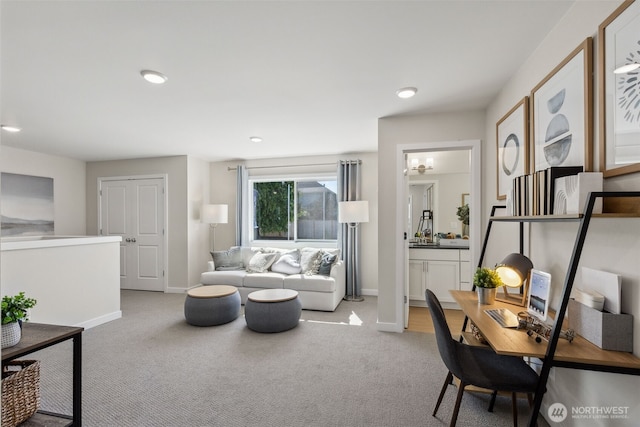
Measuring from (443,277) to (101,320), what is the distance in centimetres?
434

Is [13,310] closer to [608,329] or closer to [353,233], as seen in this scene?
[608,329]

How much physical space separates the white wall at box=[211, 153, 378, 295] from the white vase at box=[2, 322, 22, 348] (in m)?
4.26

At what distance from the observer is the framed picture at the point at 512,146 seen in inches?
93.2

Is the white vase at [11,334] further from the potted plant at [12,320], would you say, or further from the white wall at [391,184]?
the white wall at [391,184]

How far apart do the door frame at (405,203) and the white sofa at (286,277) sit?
1122 mm

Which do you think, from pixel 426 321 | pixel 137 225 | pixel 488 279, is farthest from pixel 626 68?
pixel 137 225

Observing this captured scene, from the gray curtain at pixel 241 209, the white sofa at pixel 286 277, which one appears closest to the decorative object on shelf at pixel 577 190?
the white sofa at pixel 286 277

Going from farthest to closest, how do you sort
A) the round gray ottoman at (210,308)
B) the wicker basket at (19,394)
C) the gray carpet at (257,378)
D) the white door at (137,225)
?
the white door at (137,225) → the round gray ottoman at (210,308) → the gray carpet at (257,378) → the wicker basket at (19,394)

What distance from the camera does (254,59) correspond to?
235cm

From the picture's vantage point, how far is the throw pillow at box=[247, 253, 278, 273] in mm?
5000

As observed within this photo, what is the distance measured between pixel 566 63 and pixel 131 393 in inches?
140

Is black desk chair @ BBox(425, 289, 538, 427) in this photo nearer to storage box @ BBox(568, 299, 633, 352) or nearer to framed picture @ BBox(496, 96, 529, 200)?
storage box @ BBox(568, 299, 633, 352)

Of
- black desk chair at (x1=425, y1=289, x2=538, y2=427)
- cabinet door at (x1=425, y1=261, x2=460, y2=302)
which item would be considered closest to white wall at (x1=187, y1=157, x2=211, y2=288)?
cabinet door at (x1=425, y1=261, x2=460, y2=302)

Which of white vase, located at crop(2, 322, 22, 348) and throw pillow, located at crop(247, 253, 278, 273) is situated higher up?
white vase, located at crop(2, 322, 22, 348)
